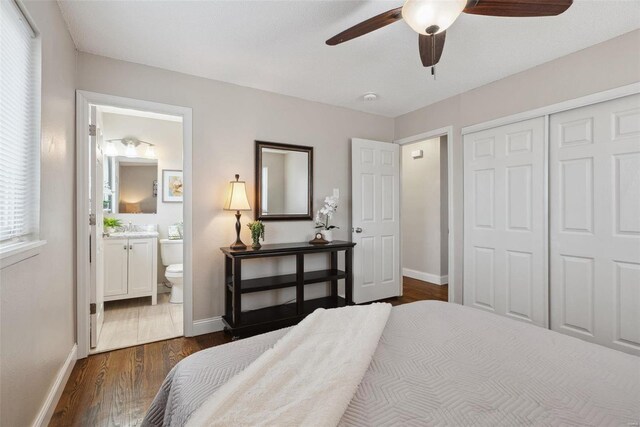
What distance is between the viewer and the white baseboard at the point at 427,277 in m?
4.80

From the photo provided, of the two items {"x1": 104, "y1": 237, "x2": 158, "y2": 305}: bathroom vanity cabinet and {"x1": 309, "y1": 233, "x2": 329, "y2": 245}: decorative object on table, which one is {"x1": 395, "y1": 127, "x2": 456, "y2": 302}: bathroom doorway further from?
{"x1": 104, "y1": 237, "x2": 158, "y2": 305}: bathroom vanity cabinet

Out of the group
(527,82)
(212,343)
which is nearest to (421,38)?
(527,82)

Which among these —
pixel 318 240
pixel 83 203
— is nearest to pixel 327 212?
pixel 318 240

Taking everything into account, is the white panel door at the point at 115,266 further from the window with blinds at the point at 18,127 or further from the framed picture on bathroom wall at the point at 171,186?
the window with blinds at the point at 18,127

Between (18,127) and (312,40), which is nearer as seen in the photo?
(18,127)

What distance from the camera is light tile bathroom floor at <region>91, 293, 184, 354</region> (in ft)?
9.00

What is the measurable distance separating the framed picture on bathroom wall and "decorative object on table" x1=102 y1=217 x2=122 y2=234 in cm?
61

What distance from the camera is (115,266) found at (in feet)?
11.8

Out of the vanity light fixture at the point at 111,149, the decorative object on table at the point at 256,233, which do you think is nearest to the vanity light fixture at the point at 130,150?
the vanity light fixture at the point at 111,149

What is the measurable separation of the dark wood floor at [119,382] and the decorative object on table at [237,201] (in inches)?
34.3

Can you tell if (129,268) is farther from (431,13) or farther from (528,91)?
A: (528,91)


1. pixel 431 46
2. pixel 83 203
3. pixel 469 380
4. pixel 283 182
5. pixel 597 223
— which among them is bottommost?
pixel 469 380

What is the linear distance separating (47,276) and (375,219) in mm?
3073

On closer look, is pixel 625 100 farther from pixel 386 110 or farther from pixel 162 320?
pixel 162 320
